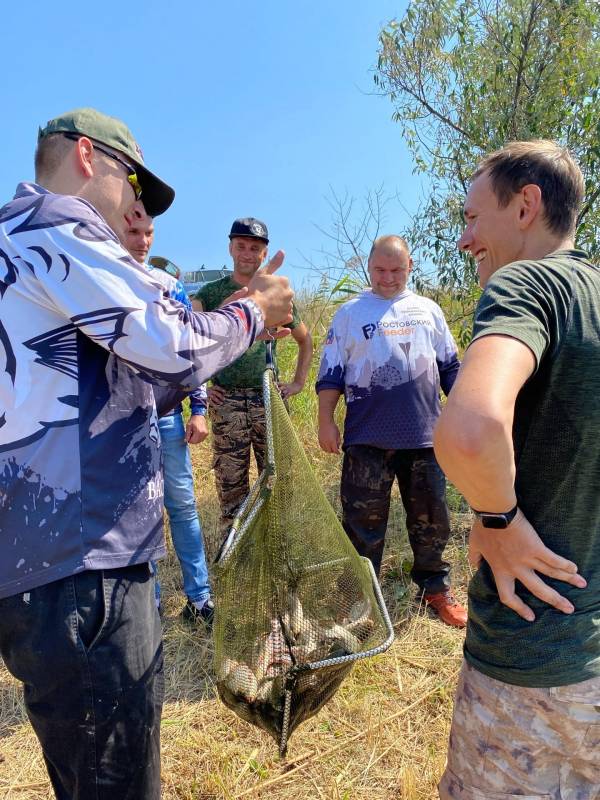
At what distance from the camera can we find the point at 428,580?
3.29 metres

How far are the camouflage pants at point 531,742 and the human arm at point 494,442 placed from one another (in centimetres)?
20

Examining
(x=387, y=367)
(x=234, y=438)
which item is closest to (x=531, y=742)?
(x=387, y=367)

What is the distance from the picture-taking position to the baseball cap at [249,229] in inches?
147

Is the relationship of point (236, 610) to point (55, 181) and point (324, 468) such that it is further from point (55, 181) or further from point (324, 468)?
point (324, 468)

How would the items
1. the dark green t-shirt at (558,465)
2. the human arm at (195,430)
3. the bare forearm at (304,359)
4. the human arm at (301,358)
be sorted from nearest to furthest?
the dark green t-shirt at (558,465), the human arm at (195,430), the human arm at (301,358), the bare forearm at (304,359)

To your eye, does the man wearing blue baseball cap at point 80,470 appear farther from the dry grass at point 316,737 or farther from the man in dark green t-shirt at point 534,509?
the dry grass at point 316,737

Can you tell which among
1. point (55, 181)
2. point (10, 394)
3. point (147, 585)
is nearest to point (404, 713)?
point (147, 585)

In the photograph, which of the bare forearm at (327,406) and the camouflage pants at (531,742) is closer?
the camouflage pants at (531,742)

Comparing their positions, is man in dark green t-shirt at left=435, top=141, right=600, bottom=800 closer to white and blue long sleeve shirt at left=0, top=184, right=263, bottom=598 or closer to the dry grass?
white and blue long sleeve shirt at left=0, top=184, right=263, bottom=598

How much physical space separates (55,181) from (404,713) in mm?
2503

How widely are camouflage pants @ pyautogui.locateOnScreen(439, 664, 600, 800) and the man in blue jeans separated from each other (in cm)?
210

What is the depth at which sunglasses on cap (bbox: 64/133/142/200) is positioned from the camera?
1.33 meters

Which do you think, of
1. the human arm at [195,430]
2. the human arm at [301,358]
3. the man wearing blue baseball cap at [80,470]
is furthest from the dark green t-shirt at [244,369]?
the man wearing blue baseball cap at [80,470]

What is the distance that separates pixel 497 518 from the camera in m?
1.10
